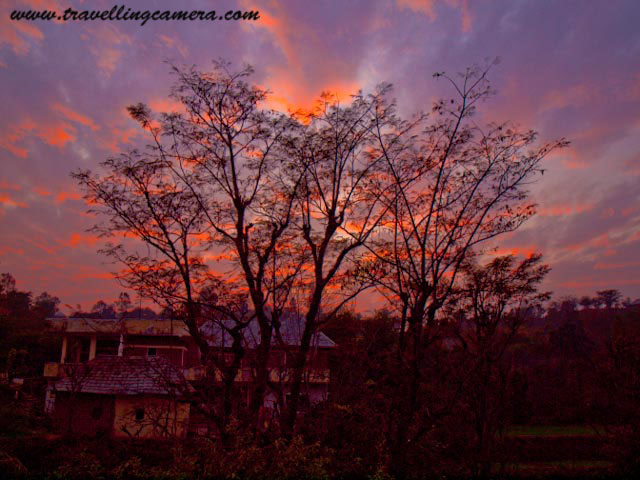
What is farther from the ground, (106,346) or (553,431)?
(106,346)

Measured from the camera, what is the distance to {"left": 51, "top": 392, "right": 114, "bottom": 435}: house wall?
21250 millimetres

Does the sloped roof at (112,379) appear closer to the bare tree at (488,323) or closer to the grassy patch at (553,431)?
the bare tree at (488,323)

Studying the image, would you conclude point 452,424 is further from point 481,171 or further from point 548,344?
point 548,344

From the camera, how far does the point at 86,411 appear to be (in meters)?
21.5

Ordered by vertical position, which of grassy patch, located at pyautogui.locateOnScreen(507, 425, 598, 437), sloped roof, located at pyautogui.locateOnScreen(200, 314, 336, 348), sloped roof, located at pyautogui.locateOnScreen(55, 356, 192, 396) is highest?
sloped roof, located at pyautogui.locateOnScreen(200, 314, 336, 348)

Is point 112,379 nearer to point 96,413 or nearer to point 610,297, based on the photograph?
point 96,413

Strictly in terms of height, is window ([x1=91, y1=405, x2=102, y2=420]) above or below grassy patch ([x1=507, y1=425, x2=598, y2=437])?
above

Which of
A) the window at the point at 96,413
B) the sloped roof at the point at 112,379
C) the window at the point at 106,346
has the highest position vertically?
the window at the point at 106,346

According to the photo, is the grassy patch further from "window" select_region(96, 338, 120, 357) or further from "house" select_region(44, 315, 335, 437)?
"window" select_region(96, 338, 120, 357)

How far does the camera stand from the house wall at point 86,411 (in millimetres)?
21250

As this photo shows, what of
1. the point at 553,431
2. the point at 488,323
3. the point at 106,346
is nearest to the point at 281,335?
the point at 488,323

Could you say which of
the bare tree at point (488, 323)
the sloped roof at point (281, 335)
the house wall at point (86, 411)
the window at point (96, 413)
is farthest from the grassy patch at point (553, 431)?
the window at point (96, 413)

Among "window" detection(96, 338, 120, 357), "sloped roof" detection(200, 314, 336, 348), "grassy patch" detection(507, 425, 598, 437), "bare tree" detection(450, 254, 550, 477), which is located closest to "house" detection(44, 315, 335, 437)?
"sloped roof" detection(200, 314, 336, 348)

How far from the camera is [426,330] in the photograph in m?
8.86
